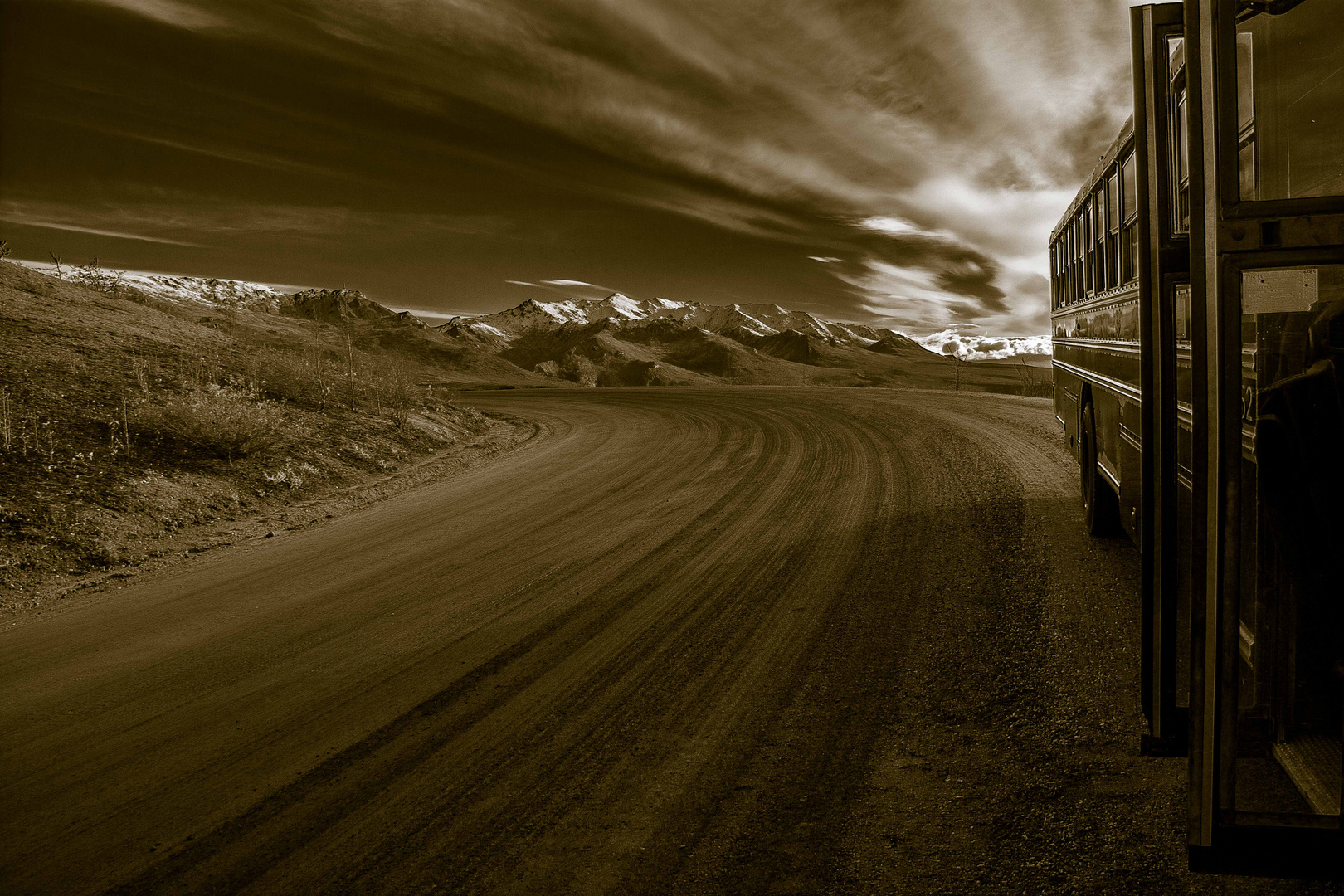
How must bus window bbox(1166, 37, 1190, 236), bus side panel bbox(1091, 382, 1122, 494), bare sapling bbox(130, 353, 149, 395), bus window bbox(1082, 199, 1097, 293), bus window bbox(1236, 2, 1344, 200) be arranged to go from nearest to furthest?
bus window bbox(1236, 2, 1344, 200), bus window bbox(1166, 37, 1190, 236), bus side panel bbox(1091, 382, 1122, 494), bus window bbox(1082, 199, 1097, 293), bare sapling bbox(130, 353, 149, 395)

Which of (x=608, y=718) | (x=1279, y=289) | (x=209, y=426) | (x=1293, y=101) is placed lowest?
(x=608, y=718)

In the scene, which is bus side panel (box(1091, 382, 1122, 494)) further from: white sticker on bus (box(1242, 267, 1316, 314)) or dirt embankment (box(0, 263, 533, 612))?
dirt embankment (box(0, 263, 533, 612))

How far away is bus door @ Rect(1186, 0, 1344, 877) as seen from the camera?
1.93 metres

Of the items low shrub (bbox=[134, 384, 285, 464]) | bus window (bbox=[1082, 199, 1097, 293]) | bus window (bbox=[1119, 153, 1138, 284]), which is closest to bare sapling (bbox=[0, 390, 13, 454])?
low shrub (bbox=[134, 384, 285, 464])

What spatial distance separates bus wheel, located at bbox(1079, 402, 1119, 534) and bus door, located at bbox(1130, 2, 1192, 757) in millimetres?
3590

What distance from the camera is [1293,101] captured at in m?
2.53

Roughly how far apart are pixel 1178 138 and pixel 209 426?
35.3ft

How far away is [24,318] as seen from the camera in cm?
1348

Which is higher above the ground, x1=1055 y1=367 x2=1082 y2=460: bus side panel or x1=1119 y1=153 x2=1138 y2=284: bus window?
x1=1119 y1=153 x2=1138 y2=284: bus window

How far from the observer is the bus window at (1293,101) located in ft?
7.89

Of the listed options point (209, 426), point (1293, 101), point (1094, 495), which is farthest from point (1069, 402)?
point (209, 426)

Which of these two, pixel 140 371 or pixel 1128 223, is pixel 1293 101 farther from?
pixel 140 371

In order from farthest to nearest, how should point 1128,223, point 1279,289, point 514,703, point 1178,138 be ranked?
point 1128,223
point 514,703
point 1178,138
point 1279,289

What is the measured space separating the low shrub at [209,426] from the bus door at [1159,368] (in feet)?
34.2
